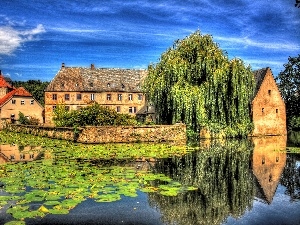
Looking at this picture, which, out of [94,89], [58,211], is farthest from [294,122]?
[58,211]

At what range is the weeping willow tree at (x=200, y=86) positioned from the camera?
98.2 ft

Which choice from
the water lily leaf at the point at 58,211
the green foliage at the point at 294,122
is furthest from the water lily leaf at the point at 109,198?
the green foliage at the point at 294,122

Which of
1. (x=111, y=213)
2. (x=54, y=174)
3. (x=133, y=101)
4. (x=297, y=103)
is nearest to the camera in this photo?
(x=111, y=213)

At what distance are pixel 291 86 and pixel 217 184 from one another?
174 ft

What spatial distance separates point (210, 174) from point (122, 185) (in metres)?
4.20

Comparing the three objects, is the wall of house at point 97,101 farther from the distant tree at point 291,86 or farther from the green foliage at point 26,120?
the distant tree at point 291,86

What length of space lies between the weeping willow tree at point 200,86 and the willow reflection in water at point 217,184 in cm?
1034

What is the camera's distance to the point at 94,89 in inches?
2320

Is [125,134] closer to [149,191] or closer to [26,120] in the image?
[149,191]

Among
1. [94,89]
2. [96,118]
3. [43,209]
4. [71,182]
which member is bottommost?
[43,209]

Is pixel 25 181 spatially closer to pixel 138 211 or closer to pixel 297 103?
pixel 138 211

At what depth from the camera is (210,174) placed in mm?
14109

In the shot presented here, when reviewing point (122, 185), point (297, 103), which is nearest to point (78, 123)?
point (122, 185)

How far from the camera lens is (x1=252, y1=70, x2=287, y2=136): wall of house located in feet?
144
